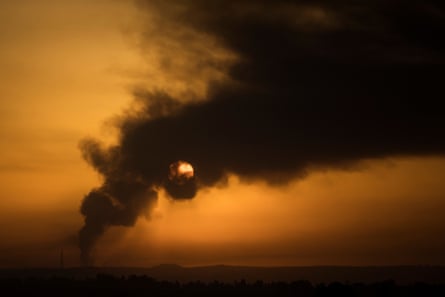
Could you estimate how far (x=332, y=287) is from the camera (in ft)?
601
